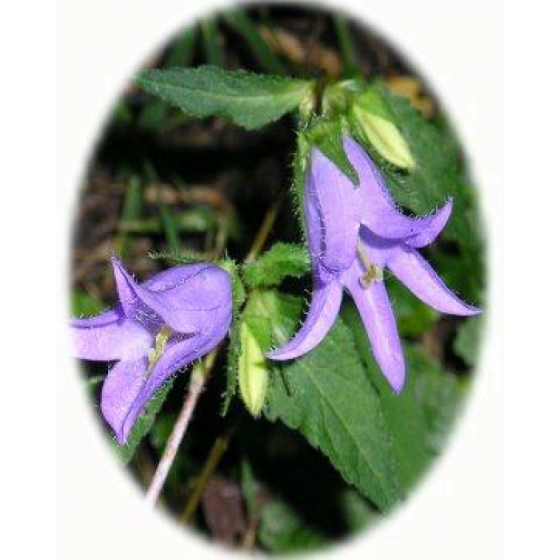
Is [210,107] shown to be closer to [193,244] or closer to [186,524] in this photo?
[193,244]

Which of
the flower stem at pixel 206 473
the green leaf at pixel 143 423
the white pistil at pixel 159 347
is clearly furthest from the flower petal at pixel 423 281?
the flower stem at pixel 206 473

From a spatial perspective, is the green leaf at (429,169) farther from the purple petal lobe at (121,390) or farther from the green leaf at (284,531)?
the green leaf at (284,531)

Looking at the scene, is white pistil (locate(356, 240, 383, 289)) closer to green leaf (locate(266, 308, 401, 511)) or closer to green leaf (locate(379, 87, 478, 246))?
green leaf (locate(266, 308, 401, 511))

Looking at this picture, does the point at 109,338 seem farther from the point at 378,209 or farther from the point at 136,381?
the point at 378,209

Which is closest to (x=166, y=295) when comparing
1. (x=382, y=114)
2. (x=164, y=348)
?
(x=164, y=348)

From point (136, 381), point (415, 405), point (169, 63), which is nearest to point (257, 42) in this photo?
point (169, 63)

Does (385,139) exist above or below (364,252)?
above

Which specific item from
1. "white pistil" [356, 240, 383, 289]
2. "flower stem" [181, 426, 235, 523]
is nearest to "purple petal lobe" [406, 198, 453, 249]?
"white pistil" [356, 240, 383, 289]
